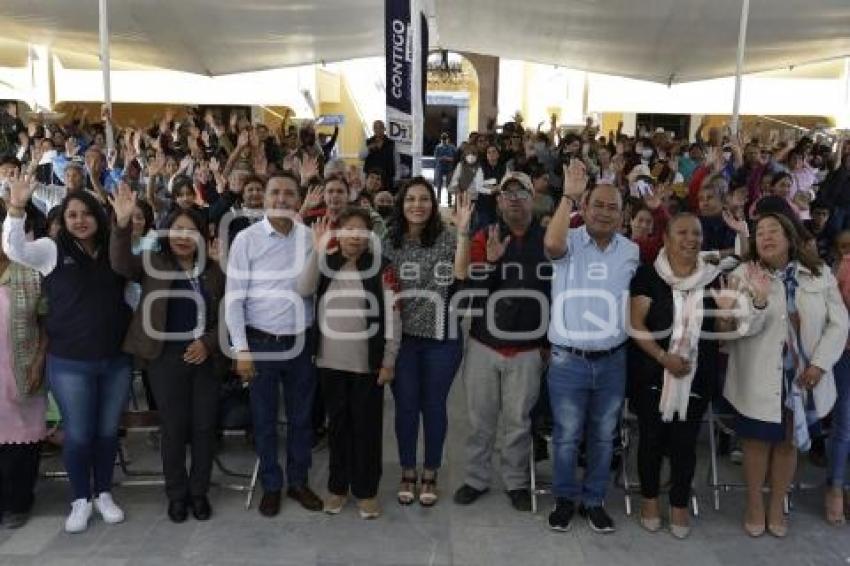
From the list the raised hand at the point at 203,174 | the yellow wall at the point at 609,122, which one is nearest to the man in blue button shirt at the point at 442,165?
the raised hand at the point at 203,174

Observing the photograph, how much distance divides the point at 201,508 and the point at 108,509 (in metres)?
0.42

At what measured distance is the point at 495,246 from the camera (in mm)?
3521

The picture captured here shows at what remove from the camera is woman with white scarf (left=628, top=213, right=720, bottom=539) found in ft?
10.9

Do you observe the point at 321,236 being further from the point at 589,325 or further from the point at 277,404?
the point at 589,325

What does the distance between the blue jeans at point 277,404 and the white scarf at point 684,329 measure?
1661mm

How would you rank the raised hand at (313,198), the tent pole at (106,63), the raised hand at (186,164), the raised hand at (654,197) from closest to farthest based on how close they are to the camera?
the raised hand at (313,198) < the raised hand at (654,197) < the raised hand at (186,164) < the tent pole at (106,63)

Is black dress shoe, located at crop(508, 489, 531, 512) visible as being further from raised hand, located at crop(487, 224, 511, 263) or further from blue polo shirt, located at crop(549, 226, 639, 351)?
raised hand, located at crop(487, 224, 511, 263)

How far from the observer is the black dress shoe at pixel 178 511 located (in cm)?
350

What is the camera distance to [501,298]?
138 inches

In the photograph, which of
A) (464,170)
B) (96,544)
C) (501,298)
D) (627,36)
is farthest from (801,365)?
(627,36)

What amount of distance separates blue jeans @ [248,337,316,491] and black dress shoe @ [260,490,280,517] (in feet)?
0.08

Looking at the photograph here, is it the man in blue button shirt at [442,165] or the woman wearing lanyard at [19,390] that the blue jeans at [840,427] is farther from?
the man in blue button shirt at [442,165]

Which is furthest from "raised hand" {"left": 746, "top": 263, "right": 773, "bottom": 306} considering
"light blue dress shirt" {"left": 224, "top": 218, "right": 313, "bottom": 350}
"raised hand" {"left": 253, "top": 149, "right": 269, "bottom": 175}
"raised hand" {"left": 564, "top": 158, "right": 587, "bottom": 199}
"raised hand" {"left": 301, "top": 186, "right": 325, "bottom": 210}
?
"raised hand" {"left": 253, "top": 149, "right": 269, "bottom": 175}

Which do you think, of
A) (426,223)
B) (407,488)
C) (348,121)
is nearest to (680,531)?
(407,488)
